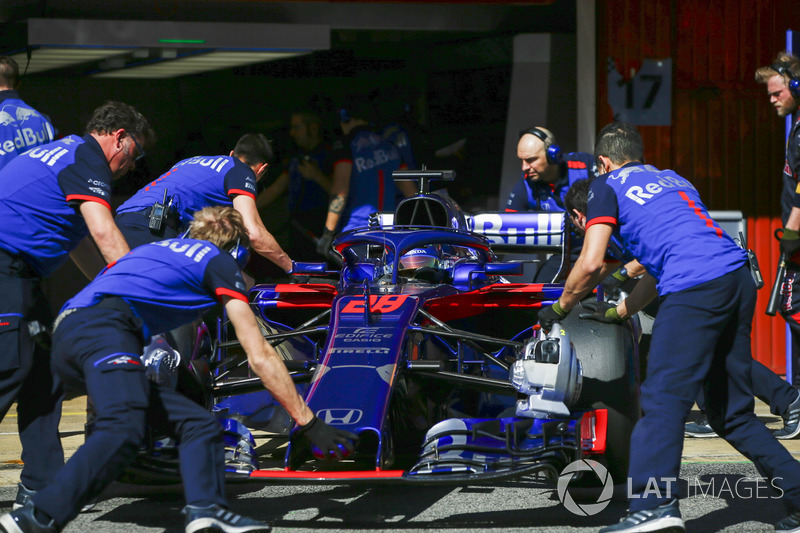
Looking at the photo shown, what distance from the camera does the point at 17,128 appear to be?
20.7 ft

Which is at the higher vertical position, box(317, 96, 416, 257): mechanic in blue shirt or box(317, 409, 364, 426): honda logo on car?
box(317, 96, 416, 257): mechanic in blue shirt

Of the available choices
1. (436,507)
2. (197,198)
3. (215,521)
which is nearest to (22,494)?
(215,521)

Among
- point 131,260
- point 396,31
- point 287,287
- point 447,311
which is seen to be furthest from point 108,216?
point 396,31

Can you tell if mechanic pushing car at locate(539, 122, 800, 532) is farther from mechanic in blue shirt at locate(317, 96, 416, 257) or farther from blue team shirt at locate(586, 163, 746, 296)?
mechanic in blue shirt at locate(317, 96, 416, 257)

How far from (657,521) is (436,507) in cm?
116

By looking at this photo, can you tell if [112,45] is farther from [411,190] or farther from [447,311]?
[447,311]

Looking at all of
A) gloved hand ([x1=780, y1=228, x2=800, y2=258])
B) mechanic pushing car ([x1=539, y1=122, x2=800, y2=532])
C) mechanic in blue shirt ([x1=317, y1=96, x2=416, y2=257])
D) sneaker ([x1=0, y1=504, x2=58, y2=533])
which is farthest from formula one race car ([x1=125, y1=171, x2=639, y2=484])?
mechanic in blue shirt ([x1=317, y1=96, x2=416, y2=257])

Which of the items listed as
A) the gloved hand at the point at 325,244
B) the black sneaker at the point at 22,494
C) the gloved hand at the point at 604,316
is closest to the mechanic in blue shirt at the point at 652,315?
the gloved hand at the point at 604,316

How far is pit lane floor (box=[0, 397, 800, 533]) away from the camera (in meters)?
4.74

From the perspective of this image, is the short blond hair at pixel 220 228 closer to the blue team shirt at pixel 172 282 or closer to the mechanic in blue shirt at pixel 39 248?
the blue team shirt at pixel 172 282

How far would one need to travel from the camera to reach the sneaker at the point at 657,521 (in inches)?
168

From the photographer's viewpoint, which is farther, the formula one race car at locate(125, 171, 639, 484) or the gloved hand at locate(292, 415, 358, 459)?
the formula one race car at locate(125, 171, 639, 484)

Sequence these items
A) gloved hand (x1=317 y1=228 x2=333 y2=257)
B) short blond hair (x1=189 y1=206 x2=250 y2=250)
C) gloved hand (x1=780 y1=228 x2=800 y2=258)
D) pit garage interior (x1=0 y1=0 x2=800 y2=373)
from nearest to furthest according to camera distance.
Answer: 1. short blond hair (x1=189 y1=206 x2=250 y2=250)
2. gloved hand (x1=780 y1=228 x2=800 y2=258)
3. gloved hand (x1=317 y1=228 x2=333 y2=257)
4. pit garage interior (x1=0 y1=0 x2=800 y2=373)

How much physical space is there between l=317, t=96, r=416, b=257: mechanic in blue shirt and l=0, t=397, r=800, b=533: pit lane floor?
3786 millimetres
